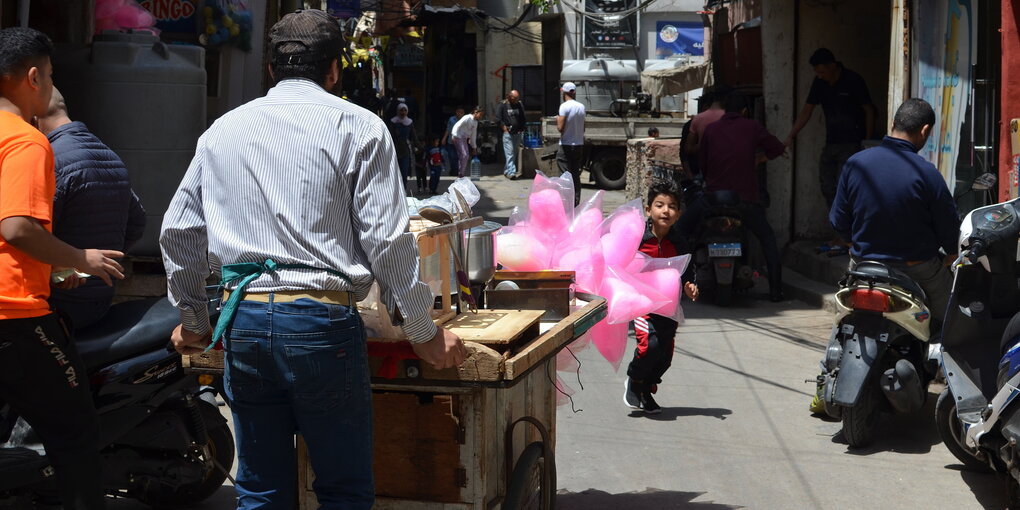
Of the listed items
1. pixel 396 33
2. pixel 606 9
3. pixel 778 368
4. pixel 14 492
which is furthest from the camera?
pixel 396 33

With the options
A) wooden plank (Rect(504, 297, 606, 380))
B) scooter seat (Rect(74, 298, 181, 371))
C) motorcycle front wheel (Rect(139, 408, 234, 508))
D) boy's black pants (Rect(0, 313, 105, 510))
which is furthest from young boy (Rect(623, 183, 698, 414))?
boy's black pants (Rect(0, 313, 105, 510))

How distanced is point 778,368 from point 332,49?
17.5 ft

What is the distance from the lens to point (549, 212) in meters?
4.83

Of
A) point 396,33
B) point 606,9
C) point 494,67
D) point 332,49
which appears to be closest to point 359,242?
point 332,49

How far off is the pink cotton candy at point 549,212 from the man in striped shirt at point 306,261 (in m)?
1.78

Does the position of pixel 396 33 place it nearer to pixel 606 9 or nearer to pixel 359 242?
pixel 606 9

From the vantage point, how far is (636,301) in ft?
15.6

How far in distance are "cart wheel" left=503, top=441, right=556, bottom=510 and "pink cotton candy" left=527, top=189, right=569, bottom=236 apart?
1.09 meters

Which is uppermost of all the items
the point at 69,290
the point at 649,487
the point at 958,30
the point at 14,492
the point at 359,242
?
the point at 958,30

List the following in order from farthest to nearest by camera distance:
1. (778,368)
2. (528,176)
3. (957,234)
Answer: (528,176)
(778,368)
(957,234)

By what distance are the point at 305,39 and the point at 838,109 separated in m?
8.39

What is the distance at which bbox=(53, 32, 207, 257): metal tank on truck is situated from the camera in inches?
287

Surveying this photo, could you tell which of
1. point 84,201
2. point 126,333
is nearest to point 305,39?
point 84,201

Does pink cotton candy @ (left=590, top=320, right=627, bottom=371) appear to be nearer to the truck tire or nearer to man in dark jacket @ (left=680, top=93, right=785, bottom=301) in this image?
man in dark jacket @ (left=680, top=93, right=785, bottom=301)
